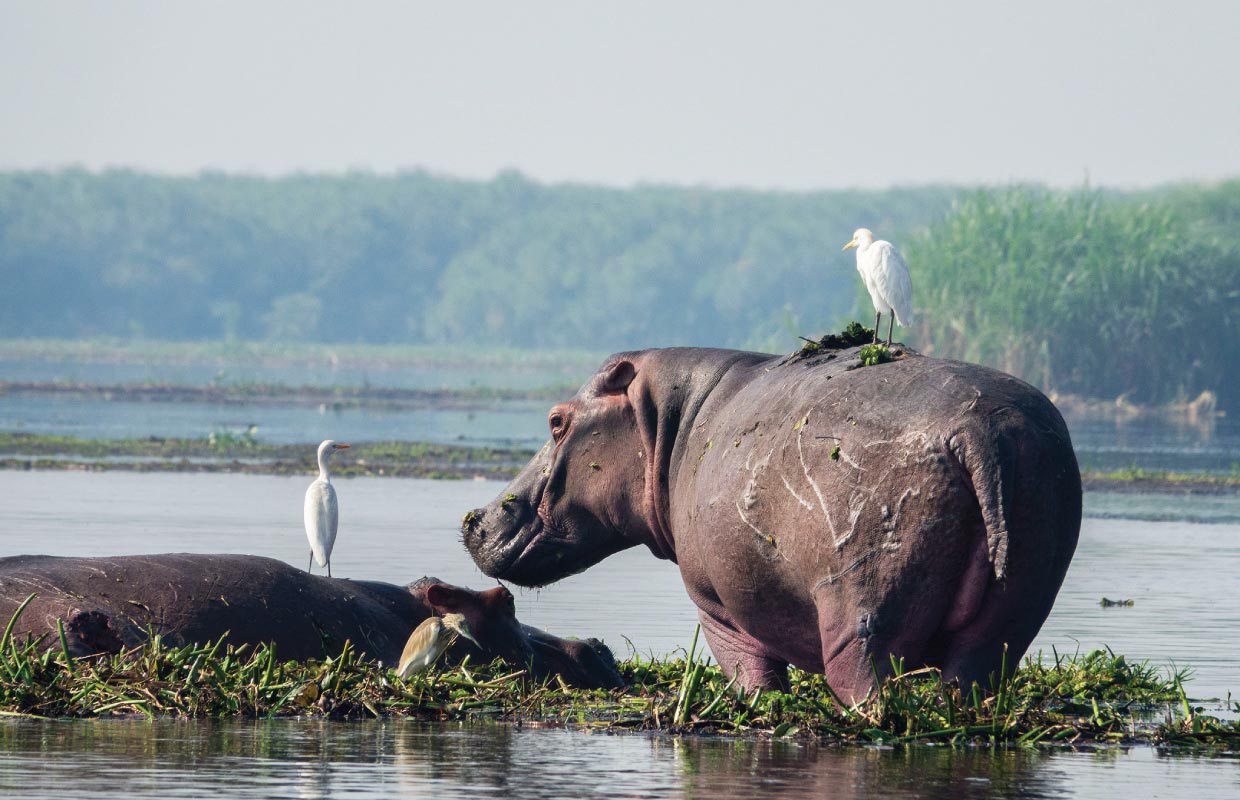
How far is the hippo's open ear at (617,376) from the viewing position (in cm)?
935

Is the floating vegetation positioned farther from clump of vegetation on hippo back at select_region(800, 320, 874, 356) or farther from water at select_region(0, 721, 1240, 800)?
water at select_region(0, 721, 1240, 800)

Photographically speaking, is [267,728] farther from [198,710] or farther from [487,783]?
[487,783]

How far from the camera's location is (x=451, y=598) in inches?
408

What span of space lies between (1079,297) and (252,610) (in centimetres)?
4828

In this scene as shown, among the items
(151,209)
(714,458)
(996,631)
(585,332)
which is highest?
(151,209)

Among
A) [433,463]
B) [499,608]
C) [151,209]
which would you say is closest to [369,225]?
[151,209]

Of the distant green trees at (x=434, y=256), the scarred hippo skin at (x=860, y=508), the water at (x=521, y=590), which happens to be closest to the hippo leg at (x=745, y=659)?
the scarred hippo skin at (x=860, y=508)

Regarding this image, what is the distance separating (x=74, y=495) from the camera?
23953mm

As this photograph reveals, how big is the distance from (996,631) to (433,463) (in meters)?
24.5

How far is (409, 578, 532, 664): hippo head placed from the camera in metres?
10.2

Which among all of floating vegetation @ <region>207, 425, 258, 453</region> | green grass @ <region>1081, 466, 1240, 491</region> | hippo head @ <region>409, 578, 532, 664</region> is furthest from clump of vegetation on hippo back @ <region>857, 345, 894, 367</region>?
floating vegetation @ <region>207, 425, 258, 453</region>

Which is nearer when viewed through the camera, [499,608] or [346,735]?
[346,735]

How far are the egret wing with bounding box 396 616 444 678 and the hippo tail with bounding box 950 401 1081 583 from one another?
2.79 m

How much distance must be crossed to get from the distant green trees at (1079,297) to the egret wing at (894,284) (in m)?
41.9
